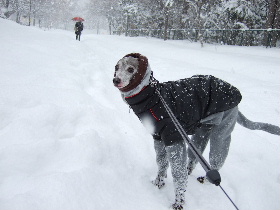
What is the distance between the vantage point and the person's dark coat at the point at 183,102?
80.4 inches

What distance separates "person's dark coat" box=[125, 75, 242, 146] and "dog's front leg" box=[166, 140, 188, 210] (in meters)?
0.09

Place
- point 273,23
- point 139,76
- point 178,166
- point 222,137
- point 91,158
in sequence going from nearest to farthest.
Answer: point 139,76 → point 178,166 → point 222,137 → point 91,158 → point 273,23

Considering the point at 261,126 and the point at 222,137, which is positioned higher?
the point at 261,126

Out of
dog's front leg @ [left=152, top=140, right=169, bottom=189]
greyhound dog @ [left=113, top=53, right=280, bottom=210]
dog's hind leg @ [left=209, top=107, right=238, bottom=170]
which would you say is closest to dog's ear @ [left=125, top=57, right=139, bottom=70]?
greyhound dog @ [left=113, top=53, right=280, bottom=210]

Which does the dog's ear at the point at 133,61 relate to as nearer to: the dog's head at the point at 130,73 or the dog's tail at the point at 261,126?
the dog's head at the point at 130,73

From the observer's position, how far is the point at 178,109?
2.19m

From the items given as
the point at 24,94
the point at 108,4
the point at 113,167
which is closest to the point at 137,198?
the point at 113,167

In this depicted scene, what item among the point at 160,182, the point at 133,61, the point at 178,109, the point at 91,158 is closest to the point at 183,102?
the point at 178,109

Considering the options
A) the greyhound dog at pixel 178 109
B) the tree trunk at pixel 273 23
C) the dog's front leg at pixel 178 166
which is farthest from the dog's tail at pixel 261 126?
the tree trunk at pixel 273 23

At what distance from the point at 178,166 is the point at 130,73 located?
3.48 feet

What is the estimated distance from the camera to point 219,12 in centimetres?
1658

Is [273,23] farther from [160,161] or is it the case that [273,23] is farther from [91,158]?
[91,158]

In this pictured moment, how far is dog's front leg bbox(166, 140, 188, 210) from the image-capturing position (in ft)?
6.88

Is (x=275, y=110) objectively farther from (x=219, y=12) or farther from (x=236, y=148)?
(x=219, y=12)
